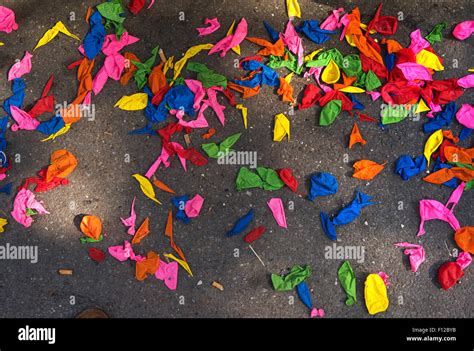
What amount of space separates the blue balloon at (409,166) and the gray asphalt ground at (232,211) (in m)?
0.05

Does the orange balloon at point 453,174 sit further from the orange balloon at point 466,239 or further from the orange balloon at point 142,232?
the orange balloon at point 142,232

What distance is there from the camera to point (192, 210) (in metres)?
3.53

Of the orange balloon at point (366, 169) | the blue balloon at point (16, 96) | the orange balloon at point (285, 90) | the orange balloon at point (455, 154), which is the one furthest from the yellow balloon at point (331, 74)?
the blue balloon at point (16, 96)

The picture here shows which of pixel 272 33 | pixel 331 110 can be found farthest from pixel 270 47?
pixel 331 110

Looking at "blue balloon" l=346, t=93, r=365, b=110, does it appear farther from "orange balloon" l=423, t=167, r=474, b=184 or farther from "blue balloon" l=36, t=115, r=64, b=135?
"blue balloon" l=36, t=115, r=64, b=135

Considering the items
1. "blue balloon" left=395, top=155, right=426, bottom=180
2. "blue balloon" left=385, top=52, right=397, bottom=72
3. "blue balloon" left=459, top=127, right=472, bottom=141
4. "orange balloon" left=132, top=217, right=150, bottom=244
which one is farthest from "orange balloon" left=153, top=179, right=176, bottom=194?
"blue balloon" left=459, top=127, right=472, bottom=141

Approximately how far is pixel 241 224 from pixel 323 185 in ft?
1.86

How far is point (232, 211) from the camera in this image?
139 inches
